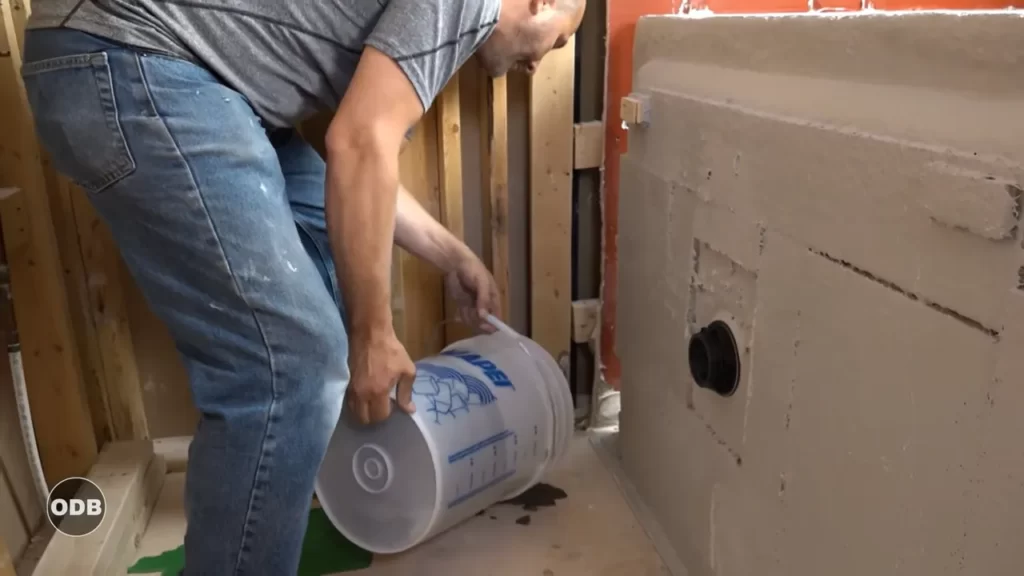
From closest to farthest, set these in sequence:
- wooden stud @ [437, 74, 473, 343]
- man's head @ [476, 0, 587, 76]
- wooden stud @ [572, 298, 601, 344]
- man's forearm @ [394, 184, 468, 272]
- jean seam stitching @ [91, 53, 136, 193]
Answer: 1. jean seam stitching @ [91, 53, 136, 193]
2. man's head @ [476, 0, 587, 76]
3. man's forearm @ [394, 184, 468, 272]
4. wooden stud @ [437, 74, 473, 343]
5. wooden stud @ [572, 298, 601, 344]

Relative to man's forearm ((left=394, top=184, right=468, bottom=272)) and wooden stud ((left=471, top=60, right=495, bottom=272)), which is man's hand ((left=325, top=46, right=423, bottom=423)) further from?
wooden stud ((left=471, top=60, right=495, bottom=272))

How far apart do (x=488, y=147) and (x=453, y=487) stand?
736 millimetres

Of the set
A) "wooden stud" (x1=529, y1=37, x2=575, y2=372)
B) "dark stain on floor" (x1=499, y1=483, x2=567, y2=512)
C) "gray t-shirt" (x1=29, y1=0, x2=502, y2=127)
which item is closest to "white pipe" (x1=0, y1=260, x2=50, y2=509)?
"gray t-shirt" (x1=29, y1=0, x2=502, y2=127)

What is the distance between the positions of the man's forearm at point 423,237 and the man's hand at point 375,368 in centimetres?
42

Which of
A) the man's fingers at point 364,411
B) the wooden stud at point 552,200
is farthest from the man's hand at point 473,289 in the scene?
the man's fingers at point 364,411

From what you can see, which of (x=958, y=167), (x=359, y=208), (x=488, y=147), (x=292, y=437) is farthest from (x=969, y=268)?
(x=488, y=147)

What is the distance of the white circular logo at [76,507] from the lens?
4.47 feet

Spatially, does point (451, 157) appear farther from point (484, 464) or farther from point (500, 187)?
point (484, 464)

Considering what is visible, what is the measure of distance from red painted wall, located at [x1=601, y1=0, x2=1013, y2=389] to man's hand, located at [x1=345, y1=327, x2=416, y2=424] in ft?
2.45

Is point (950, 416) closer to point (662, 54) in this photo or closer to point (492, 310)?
point (662, 54)

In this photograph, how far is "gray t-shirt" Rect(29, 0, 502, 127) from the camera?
0.93m

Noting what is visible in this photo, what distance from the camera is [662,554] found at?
1.41 meters

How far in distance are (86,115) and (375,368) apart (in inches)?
18.9

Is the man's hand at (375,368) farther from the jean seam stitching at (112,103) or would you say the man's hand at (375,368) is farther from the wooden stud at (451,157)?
the wooden stud at (451,157)
